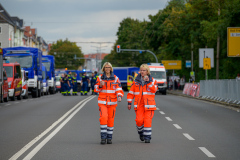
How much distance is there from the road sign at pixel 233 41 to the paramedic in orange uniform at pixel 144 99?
1911 centimetres

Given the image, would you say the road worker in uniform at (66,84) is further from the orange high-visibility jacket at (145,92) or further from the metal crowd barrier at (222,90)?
the orange high-visibility jacket at (145,92)

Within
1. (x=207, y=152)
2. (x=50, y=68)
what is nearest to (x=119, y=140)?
(x=207, y=152)

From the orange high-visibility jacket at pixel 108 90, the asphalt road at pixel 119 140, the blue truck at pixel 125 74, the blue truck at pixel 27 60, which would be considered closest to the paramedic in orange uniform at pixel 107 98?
the orange high-visibility jacket at pixel 108 90

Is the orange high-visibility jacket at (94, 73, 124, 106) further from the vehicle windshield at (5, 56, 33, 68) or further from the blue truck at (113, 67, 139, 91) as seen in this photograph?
the blue truck at (113, 67, 139, 91)

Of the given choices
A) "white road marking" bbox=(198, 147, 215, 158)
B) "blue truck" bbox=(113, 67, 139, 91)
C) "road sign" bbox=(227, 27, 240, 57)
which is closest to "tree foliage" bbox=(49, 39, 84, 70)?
"blue truck" bbox=(113, 67, 139, 91)

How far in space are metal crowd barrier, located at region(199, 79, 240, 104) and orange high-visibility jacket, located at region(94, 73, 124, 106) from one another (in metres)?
15.5

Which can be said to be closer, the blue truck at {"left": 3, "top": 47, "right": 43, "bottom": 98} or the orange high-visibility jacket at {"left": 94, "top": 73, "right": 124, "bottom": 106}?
the orange high-visibility jacket at {"left": 94, "top": 73, "right": 124, "bottom": 106}

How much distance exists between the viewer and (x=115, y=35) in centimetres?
10131

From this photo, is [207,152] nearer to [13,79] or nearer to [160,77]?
[13,79]

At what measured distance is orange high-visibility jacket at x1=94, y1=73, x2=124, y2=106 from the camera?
32.2 ft

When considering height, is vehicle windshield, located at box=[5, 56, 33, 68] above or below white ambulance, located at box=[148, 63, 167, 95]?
above

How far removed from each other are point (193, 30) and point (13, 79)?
19.9m

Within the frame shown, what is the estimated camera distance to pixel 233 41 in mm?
28562

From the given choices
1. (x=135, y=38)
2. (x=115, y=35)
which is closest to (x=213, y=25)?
(x=135, y=38)
